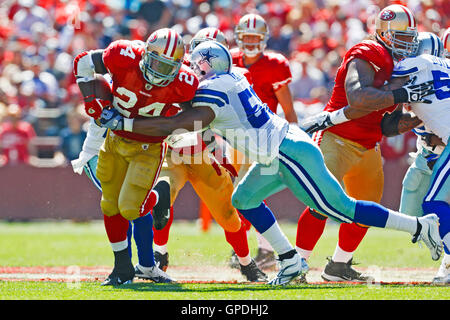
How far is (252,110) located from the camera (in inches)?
210

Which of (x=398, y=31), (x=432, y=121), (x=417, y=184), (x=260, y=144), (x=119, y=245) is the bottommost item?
(x=119, y=245)

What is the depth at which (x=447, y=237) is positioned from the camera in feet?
18.2

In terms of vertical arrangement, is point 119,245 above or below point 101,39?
below

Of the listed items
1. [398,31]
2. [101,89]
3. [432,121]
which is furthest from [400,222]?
[101,89]

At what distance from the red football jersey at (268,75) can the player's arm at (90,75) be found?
6.69 feet

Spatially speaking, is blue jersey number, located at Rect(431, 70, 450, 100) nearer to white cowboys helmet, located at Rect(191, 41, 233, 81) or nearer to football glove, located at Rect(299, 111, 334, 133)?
football glove, located at Rect(299, 111, 334, 133)

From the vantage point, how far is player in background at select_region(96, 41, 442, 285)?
523cm

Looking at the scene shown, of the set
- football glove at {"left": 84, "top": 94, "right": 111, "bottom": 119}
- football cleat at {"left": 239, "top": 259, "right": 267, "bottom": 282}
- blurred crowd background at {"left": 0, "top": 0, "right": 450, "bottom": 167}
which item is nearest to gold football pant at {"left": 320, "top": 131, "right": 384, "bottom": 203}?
football cleat at {"left": 239, "top": 259, "right": 267, "bottom": 282}

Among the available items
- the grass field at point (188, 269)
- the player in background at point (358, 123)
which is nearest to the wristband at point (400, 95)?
the player in background at point (358, 123)

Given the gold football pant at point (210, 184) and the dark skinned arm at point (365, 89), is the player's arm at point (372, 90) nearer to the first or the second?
the dark skinned arm at point (365, 89)

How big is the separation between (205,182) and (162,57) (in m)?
1.28

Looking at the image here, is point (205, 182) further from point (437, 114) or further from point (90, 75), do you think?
point (437, 114)
